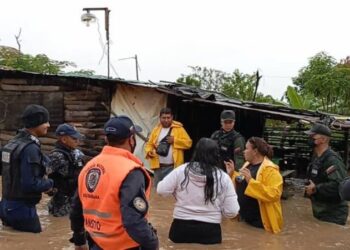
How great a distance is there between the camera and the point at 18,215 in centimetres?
521

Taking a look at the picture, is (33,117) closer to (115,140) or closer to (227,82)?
(115,140)

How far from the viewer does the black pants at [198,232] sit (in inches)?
196

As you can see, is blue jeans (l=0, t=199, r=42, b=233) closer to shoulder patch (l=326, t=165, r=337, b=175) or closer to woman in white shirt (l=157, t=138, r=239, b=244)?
woman in white shirt (l=157, t=138, r=239, b=244)

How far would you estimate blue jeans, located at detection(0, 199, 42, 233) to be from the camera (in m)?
5.19

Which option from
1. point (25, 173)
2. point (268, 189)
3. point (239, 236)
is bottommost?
point (239, 236)

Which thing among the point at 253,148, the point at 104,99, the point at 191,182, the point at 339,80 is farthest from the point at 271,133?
the point at 191,182

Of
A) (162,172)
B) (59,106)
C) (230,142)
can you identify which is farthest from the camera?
(59,106)

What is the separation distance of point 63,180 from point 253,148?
2556mm

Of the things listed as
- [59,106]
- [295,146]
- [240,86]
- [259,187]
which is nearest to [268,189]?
[259,187]

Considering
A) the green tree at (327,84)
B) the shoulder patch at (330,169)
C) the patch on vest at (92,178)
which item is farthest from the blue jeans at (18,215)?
the green tree at (327,84)

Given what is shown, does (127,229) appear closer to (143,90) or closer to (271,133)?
(143,90)

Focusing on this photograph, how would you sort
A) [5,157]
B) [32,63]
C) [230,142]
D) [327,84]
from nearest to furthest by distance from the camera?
[5,157] < [230,142] < [327,84] < [32,63]

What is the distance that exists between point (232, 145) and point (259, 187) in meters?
1.40

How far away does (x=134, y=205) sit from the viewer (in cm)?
290
